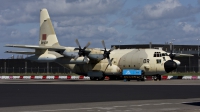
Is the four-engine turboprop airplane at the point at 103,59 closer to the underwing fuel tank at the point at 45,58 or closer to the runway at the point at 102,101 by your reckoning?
the underwing fuel tank at the point at 45,58

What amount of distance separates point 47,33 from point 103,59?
9.97m

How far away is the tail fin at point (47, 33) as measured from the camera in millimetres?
66350

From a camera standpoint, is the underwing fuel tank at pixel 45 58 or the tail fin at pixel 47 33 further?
the tail fin at pixel 47 33

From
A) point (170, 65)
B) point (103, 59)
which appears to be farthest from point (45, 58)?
point (170, 65)

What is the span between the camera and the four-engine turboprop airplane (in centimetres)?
5962

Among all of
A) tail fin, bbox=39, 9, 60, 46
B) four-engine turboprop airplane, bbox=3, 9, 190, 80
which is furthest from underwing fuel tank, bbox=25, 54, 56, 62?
tail fin, bbox=39, 9, 60, 46

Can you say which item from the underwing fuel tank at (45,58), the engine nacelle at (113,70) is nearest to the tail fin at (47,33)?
the underwing fuel tank at (45,58)

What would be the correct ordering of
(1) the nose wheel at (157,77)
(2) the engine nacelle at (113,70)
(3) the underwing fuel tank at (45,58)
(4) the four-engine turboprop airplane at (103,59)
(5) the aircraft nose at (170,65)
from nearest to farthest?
(5) the aircraft nose at (170,65), (4) the four-engine turboprop airplane at (103,59), (1) the nose wheel at (157,77), (3) the underwing fuel tank at (45,58), (2) the engine nacelle at (113,70)

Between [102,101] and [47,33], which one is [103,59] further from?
[102,101]

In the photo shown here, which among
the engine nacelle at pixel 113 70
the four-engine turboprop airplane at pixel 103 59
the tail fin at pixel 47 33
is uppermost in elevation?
the tail fin at pixel 47 33

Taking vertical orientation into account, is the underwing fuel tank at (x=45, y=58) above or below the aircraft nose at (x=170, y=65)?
above

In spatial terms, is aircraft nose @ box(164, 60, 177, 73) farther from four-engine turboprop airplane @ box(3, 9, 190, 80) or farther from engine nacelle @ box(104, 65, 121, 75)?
engine nacelle @ box(104, 65, 121, 75)

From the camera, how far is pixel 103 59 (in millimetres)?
63281

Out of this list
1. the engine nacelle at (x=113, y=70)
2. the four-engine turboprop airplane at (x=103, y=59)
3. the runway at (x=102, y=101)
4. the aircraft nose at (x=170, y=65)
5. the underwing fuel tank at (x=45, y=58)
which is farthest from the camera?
the engine nacelle at (x=113, y=70)
